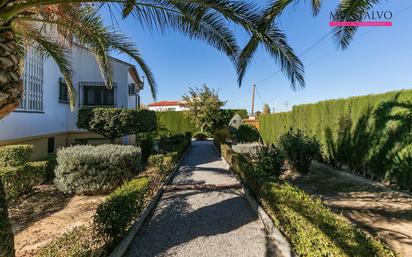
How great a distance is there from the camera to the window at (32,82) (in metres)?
10.2

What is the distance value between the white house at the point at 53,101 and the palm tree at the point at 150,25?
4.23 feet

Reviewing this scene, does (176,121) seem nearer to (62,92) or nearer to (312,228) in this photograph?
(62,92)

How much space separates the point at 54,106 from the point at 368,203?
12873mm

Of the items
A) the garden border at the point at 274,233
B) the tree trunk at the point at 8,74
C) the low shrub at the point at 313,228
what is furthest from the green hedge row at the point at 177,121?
the tree trunk at the point at 8,74

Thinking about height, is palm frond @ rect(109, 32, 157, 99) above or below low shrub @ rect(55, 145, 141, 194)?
above

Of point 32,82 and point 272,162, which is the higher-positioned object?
point 32,82

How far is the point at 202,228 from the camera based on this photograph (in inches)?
201

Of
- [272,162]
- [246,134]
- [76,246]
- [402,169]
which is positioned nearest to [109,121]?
[272,162]

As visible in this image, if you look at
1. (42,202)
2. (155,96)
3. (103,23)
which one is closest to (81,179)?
(42,202)

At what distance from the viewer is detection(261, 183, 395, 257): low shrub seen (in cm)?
278

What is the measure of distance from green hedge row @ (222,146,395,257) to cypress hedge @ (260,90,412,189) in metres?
4.55

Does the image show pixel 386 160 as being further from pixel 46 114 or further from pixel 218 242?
pixel 46 114

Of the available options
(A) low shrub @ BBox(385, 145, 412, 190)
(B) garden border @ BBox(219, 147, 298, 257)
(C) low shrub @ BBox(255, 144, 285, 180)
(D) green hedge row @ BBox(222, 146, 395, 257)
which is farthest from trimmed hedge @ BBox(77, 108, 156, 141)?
(A) low shrub @ BBox(385, 145, 412, 190)

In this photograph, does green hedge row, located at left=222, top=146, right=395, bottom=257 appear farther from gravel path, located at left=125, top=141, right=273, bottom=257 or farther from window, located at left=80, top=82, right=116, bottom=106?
window, located at left=80, top=82, right=116, bottom=106
